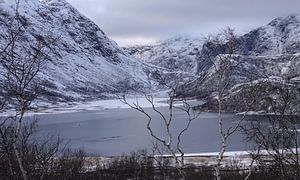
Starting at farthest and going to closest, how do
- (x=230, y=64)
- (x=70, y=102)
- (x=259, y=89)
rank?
(x=70, y=102) < (x=259, y=89) < (x=230, y=64)

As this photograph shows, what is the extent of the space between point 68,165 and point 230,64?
70.2 ft

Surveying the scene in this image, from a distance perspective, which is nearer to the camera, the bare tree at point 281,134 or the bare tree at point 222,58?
the bare tree at point 222,58

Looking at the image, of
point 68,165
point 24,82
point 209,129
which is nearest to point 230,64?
point 24,82

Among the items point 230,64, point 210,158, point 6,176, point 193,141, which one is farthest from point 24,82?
point 193,141

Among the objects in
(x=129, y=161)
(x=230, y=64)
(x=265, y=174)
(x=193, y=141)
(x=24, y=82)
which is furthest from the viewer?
(x=193, y=141)

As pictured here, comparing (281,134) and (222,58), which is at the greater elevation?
(222,58)

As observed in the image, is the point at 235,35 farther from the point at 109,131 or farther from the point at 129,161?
the point at 109,131

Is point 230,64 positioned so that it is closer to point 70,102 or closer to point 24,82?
point 24,82

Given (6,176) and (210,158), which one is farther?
(210,158)

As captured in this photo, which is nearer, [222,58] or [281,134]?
[222,58]

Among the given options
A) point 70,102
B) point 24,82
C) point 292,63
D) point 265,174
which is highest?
point 292,63

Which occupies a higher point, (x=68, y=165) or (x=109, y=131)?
(x=109, y=131)

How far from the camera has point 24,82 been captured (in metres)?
8.61

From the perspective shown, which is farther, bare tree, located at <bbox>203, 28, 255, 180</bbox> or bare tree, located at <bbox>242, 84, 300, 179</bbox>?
bare tree, located at <bbox>242, 84, 300, 179</bbox>
